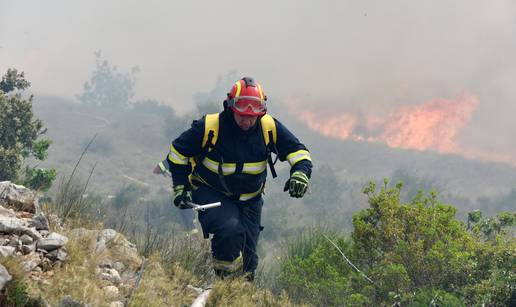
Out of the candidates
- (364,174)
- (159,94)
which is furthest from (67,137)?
(159,94)

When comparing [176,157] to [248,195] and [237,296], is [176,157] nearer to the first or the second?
[248,195]

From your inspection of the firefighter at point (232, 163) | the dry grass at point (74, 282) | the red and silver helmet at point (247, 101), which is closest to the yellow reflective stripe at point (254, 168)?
the firefighter at point (232, 163)

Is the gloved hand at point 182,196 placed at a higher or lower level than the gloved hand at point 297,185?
lower

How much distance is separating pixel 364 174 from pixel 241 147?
81.4 m

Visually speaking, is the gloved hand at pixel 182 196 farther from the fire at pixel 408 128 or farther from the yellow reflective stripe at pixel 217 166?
the fire at pixel 408 128

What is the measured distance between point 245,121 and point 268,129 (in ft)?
1.06

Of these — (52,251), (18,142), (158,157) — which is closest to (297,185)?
(52,251)

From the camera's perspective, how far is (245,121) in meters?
4.90

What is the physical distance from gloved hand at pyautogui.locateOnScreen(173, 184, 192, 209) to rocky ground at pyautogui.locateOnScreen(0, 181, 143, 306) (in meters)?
0.81

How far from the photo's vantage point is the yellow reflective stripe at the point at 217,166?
497cm

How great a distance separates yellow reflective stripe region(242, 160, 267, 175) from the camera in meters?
4.99

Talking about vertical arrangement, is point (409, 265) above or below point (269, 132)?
below

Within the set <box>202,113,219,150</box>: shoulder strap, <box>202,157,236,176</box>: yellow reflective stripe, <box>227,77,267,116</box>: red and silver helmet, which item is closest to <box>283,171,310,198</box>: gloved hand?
<box>202,157,236,176</box>: yellow reflective stripe

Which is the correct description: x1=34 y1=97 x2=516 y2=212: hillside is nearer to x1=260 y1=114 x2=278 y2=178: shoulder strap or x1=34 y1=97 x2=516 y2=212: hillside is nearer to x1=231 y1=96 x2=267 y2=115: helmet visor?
x1=260 y1=114 x2=278 y2=178: shoulder strap
